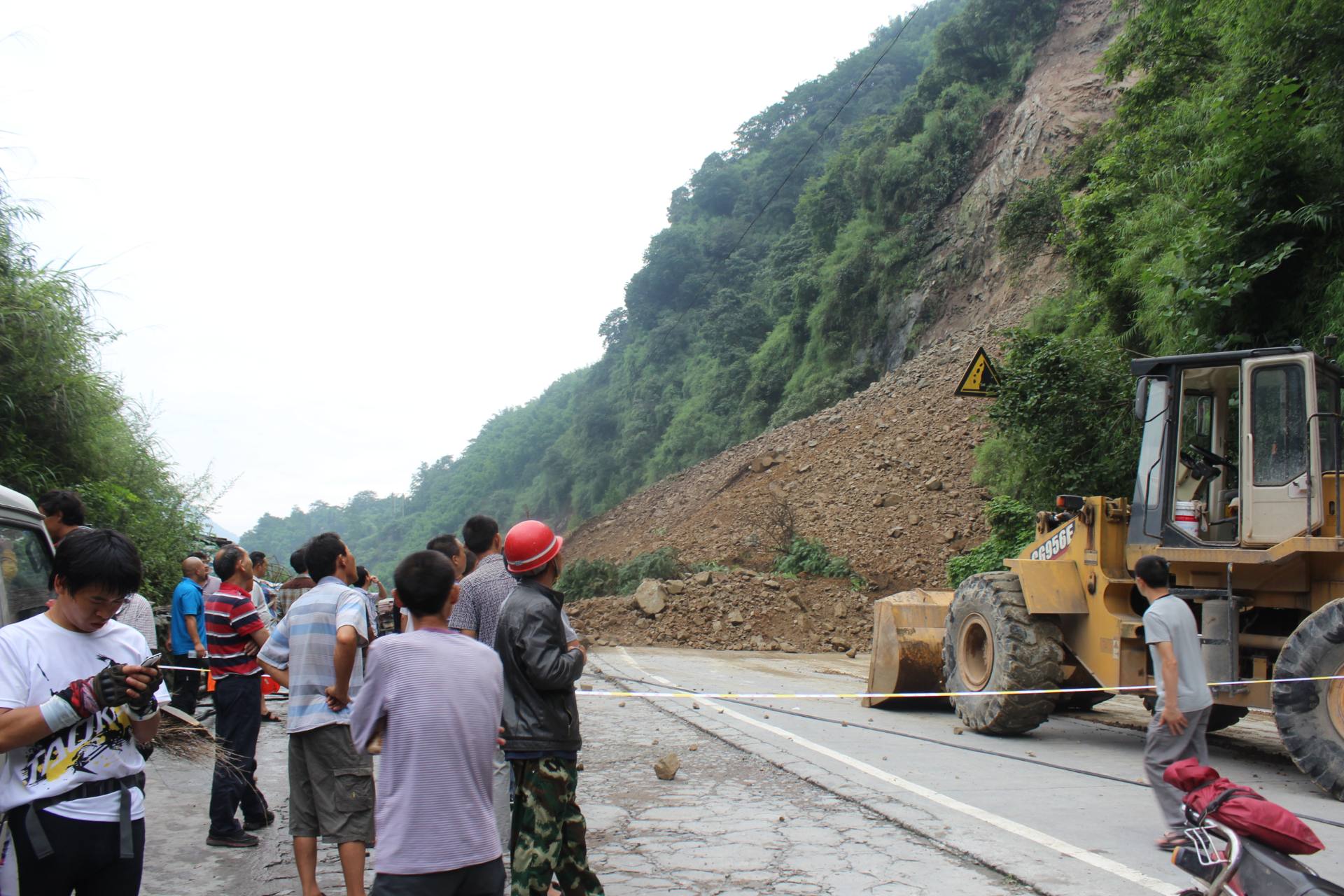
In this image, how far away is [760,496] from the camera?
31.7m

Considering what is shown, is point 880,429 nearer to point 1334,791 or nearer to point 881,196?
point 881,196

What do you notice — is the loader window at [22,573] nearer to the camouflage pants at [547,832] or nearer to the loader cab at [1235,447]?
the camouflage pants at [547,832]

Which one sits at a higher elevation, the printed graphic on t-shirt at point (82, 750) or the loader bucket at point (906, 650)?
the printed graphic on t-shirt at point (82, 750)

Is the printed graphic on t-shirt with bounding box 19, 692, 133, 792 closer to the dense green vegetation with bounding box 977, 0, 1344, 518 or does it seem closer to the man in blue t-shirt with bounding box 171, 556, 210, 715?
the man in blue t-shirt with bounding box 171, 556, 210, 715

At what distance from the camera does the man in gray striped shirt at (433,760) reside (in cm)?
312

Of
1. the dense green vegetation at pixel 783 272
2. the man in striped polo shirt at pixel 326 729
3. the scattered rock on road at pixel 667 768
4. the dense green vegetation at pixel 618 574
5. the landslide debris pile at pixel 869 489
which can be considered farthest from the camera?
the dense green vegetation at pixel 783 272

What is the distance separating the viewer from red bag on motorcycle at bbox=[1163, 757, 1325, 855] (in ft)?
11.9

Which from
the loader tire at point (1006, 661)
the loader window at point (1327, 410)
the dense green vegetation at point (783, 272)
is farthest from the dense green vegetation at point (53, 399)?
the dense green vegetation at point (783, 272)

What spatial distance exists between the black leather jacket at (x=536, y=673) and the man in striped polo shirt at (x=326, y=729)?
2.87ft

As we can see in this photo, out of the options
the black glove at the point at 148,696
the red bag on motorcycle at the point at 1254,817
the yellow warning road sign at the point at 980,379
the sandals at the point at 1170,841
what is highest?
the yellow warning road sign at the point at 980,379

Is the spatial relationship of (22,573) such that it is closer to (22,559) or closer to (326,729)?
(22,559)

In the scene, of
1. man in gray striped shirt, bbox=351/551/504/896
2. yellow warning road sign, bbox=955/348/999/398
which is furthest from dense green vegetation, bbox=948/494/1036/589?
man in gray striped shirt, bbox=351/551/504/896

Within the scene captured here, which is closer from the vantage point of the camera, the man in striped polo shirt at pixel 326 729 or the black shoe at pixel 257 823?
the man in striped polo shirt at pixel 326 729

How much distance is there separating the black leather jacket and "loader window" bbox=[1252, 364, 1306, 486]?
5.76m
